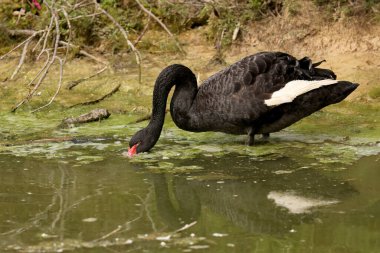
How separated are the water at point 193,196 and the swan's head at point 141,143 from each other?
0.23 feet

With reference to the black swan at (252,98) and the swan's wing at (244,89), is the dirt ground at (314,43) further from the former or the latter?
the swan's wing at (244,89)

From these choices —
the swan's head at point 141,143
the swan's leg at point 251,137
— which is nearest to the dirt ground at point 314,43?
the swan's leg at point 251,137

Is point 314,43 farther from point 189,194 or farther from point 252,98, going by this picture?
point 189,194

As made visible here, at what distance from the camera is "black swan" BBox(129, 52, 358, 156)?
5.86 m

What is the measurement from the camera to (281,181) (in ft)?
16.4

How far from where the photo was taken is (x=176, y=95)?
617 centimetres

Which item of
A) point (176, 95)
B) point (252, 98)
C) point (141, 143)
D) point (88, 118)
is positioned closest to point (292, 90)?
point (252, 98)

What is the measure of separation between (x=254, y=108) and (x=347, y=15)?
2578mm

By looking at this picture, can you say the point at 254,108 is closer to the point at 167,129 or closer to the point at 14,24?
the point at 167,129

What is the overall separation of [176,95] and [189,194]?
4.97ft

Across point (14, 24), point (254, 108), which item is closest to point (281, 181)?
point (254, 108)

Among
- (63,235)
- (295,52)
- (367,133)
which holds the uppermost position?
(295,52)

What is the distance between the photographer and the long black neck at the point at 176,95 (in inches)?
239

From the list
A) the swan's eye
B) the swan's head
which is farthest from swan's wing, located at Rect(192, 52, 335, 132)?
the swan's eye
